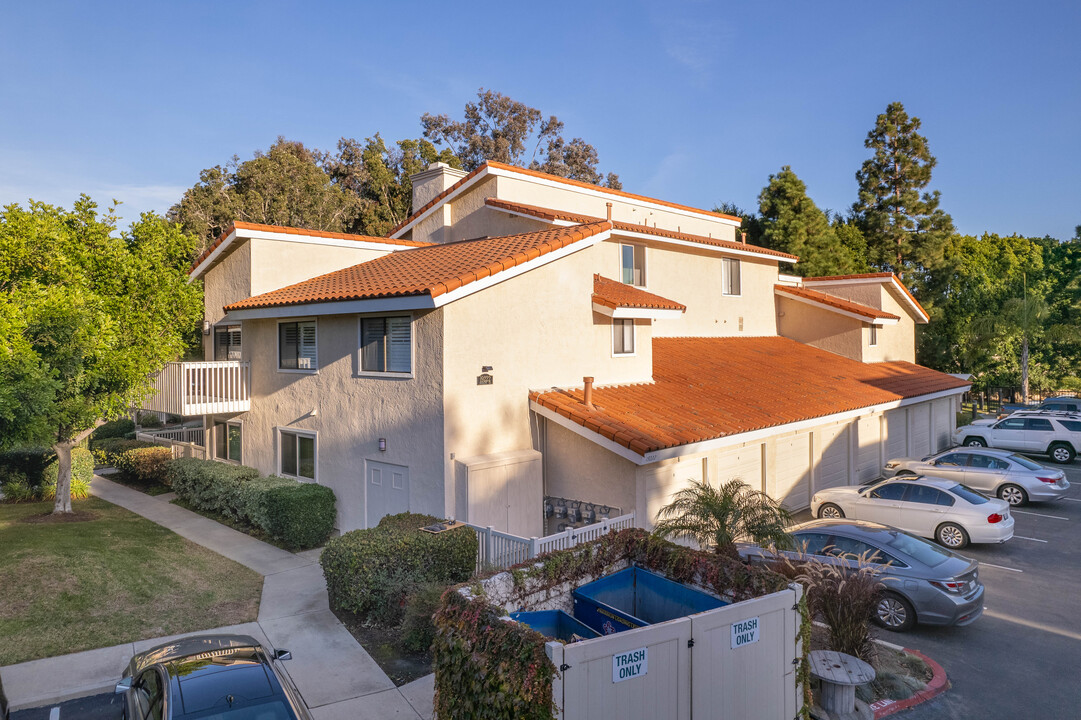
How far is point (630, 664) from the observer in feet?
17.6

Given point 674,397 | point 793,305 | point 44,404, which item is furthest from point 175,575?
point 793,305

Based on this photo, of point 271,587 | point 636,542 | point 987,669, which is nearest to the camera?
point 636,542

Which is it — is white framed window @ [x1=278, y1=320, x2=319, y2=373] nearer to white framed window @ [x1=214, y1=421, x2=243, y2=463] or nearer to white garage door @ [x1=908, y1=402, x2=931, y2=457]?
white framed window @ [x1=214, y1=421, x2=243, y2=463]

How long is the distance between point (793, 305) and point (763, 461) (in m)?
13.0

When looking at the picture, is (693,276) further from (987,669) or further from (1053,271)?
(1053,271)

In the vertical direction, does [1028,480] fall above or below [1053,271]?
below

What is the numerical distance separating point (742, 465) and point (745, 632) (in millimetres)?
9729

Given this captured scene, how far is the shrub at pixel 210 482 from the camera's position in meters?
16.3

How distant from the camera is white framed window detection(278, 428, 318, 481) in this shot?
616 inches

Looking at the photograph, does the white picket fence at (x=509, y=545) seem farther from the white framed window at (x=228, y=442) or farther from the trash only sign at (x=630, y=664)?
the white framed window at (x=228, y=442)

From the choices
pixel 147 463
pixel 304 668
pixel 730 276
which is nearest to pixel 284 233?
pixel 147 463

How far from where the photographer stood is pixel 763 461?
1608 centimetres

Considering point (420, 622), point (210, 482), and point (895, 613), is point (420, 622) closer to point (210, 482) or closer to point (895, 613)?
point (895, 613)

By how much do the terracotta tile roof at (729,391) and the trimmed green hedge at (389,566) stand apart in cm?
349
